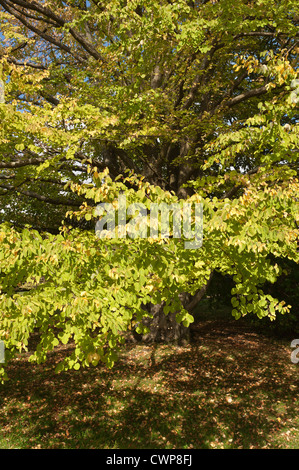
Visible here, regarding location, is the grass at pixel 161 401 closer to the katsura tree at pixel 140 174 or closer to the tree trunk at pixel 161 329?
the tree trunk at pixel 161 329

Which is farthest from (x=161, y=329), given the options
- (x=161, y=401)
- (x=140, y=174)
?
(x=140, y=174)

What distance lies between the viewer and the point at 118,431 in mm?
5859

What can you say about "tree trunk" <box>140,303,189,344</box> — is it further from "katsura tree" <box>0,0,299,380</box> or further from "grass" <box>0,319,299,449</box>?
"grass" <box>0,319,299,449</box>

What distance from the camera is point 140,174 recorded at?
668 centimetres

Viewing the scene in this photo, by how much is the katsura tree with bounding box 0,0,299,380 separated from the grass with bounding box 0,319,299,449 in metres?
1.43

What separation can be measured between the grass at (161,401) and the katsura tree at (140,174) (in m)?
1.43

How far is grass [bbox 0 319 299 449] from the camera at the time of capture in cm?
565

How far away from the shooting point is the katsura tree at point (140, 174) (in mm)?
3242

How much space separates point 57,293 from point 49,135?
12.2 feet

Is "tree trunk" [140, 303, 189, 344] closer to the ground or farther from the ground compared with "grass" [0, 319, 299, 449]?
farther from the ground

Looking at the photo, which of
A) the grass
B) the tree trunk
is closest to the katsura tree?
the tree trunk

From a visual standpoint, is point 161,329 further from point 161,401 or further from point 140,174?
point 140,174
